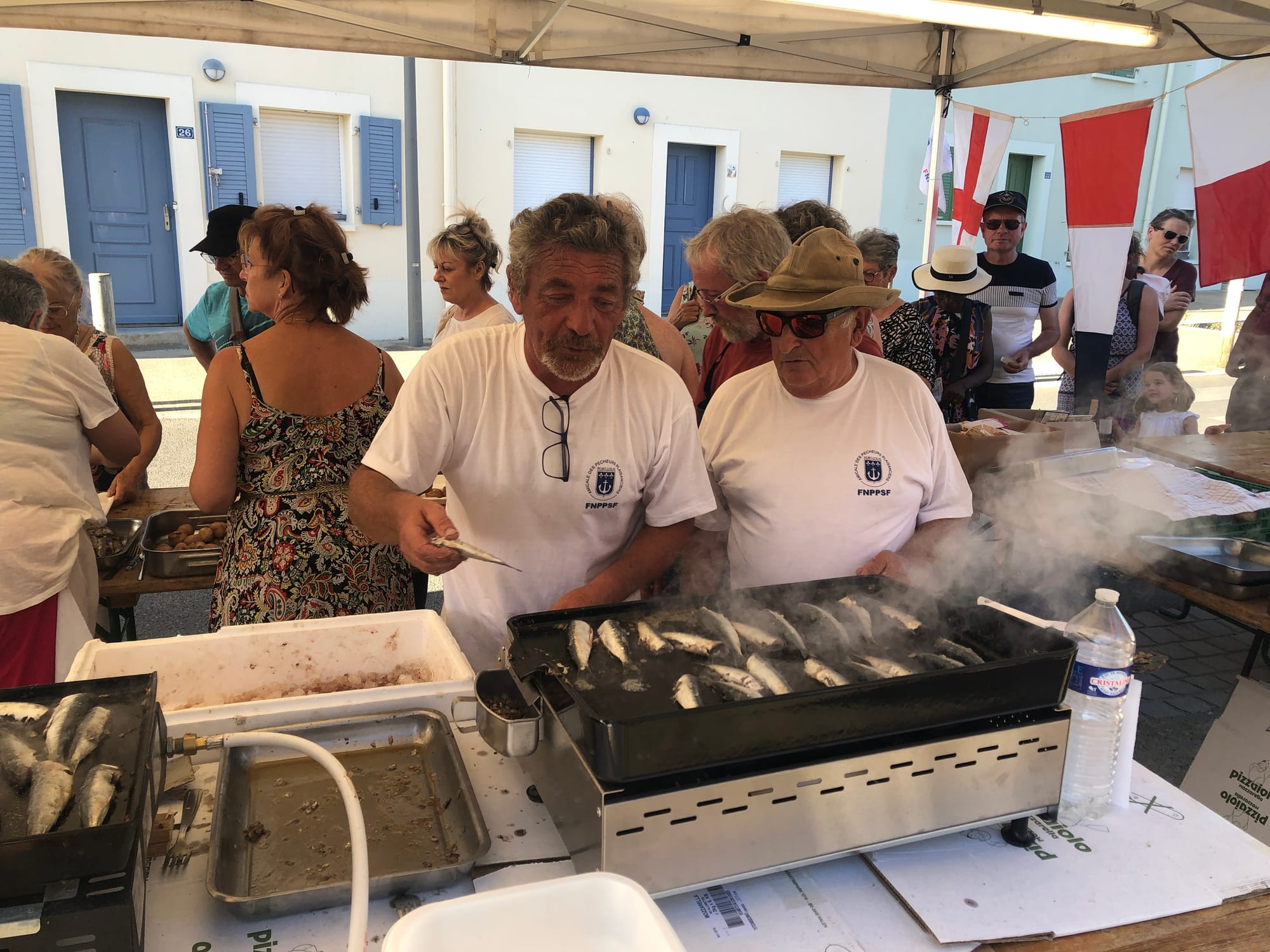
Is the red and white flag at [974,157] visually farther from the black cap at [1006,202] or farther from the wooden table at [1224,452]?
the wooden table at [1224,452]

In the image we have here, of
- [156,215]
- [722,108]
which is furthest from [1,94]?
[722,108]

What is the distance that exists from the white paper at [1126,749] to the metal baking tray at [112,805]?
1.70m

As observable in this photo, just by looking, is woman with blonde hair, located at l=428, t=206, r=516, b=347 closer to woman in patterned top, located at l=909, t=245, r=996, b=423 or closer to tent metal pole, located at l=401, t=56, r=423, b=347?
woman in patterned top, located at l=909, t=245, r=996, b=423

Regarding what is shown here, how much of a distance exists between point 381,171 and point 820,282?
34.9 ft

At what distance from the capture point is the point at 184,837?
4.85 ft

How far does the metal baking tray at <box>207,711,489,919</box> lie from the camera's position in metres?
1.35

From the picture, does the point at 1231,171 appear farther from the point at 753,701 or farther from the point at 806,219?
the point at 753,701

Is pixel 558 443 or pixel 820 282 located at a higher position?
pixel 820 282

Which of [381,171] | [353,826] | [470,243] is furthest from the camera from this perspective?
[381,171]

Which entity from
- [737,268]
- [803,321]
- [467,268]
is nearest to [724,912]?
[803,321]

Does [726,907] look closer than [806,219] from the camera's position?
Yes

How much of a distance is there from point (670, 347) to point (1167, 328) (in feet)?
15.4

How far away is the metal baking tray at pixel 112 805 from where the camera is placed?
1083 millimetres

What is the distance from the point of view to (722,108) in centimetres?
1310
